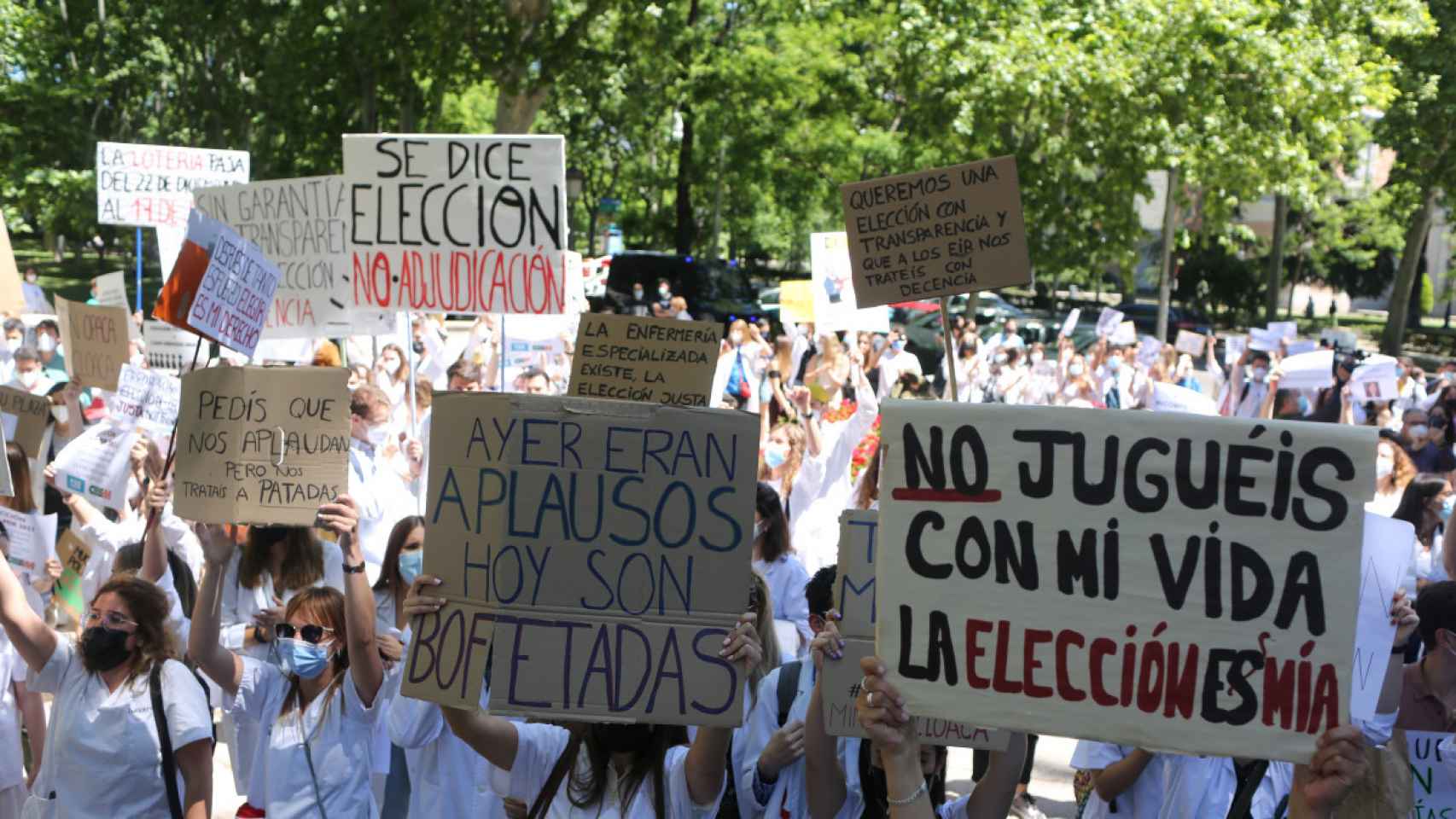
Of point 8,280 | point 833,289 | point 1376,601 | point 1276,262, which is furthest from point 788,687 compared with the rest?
point 1276,262

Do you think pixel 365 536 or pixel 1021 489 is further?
pixel 365 536

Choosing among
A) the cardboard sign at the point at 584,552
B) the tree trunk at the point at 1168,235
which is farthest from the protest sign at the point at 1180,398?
the tree trunk at the point at 1168,235

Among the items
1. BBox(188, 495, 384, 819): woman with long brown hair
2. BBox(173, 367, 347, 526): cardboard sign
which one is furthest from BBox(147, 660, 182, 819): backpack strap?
BBox(173, 367, 347, 526): cardboard sign

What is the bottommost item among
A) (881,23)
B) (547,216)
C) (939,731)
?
(939,731)

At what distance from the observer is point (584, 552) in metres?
3.62

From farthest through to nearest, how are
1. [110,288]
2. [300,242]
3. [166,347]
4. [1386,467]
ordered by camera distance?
[110,288] → [166,347] → [300,242] → [1386,467]

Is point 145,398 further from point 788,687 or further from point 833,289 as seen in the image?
point 833,289

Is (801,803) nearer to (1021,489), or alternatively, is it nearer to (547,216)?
(1021,489)

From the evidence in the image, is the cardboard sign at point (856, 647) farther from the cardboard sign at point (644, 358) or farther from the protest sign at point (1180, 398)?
the protest sign at point (1180, 398)

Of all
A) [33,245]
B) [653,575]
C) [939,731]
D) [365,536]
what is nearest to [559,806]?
[653,575]

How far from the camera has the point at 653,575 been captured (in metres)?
3.61

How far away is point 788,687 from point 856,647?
57 centimetres

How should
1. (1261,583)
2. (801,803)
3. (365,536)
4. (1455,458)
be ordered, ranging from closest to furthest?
(1261,583) < (801,803) < (365,536) < (1455,458)

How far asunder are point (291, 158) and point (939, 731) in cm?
3242
